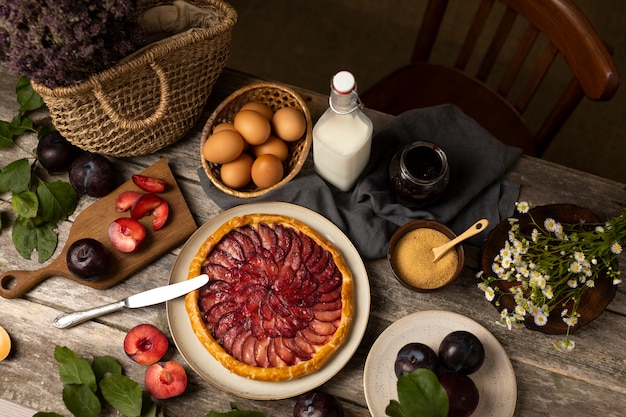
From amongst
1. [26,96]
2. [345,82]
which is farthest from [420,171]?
[26,96]

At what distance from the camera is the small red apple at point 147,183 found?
142cm

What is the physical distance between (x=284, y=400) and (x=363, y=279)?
1.08 feet

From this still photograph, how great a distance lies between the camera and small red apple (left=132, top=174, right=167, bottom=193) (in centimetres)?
142

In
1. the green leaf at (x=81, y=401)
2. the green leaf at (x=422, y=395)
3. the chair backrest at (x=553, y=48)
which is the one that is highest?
the chair backrest at (x=553, y=48)

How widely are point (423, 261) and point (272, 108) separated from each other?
55 cm

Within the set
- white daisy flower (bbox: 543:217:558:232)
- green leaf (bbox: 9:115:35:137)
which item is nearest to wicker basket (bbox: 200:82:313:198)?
green leaf (bbox: 9:115:35:137)

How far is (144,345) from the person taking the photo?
1316 millimetres

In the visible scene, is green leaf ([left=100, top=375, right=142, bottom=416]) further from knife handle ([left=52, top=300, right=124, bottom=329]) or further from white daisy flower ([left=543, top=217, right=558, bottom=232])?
white daisy flower ([left=543, top=217, right=558, bottom=232])

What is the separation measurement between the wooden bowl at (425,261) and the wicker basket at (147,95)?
58cm

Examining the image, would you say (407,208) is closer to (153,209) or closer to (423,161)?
(423,161)

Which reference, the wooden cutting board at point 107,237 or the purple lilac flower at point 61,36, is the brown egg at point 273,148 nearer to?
the wooden cutting board at point 107,237

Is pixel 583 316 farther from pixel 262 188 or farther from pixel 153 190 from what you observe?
pixel 153 190

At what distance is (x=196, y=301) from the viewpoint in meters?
1.32

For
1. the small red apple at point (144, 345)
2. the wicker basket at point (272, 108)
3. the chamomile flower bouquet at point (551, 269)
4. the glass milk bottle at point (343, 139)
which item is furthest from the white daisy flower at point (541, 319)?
the small red apple at point (144, 345)
